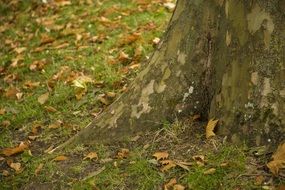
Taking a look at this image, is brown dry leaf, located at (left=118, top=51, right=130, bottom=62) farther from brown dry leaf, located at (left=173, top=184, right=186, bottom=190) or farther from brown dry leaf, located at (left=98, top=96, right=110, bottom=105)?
brown dry leaf, located at (left=173, top=184, right=186, bottom=190)

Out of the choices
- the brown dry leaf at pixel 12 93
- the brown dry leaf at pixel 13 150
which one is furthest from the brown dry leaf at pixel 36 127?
the brown dry leaf at pixel 12 93

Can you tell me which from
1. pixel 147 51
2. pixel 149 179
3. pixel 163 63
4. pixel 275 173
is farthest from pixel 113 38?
pixel 275 173

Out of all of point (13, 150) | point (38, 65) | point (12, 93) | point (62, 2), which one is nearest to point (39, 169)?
point (13, 150)

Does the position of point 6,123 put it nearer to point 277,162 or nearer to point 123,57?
point 123,57

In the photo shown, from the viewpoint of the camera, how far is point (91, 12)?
6262 millimetres

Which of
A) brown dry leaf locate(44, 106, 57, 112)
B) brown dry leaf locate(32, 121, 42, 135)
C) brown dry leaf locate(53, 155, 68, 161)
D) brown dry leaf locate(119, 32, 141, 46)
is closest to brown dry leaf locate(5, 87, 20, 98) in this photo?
brown dry leaf locate(44, 106, 57, 112)

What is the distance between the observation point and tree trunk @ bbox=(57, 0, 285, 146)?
2.54m

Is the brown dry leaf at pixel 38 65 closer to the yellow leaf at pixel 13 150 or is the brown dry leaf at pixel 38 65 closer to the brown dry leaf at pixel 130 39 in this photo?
the brown dry leaf at pixel 130 39

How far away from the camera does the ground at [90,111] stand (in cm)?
271

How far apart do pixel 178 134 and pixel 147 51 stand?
1740 millimetres

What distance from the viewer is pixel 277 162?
97.1 inches

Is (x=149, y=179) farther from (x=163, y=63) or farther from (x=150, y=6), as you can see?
(x=150, y=6)

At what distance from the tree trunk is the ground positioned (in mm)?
113

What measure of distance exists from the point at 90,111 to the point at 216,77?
1364 millimetres
